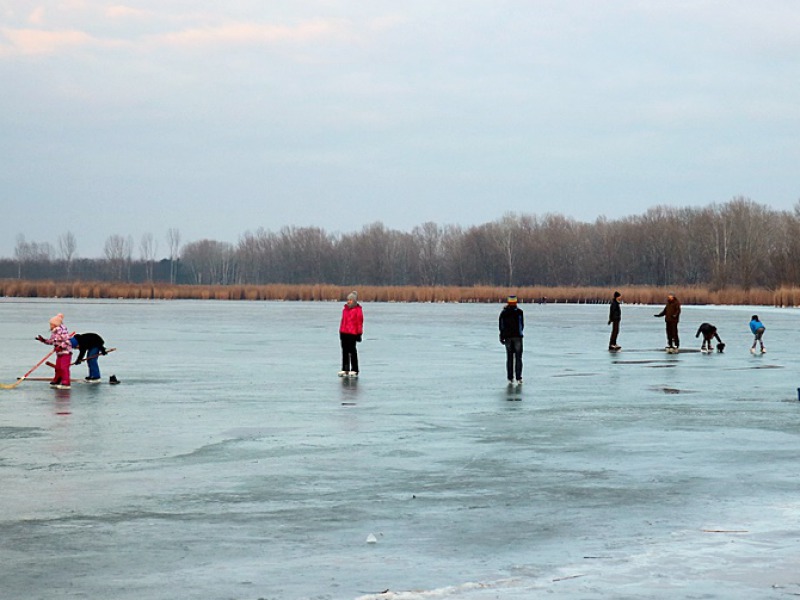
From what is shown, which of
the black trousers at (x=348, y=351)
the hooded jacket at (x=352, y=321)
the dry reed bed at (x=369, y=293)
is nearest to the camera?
the hooded jacket at (x=352, y=321)

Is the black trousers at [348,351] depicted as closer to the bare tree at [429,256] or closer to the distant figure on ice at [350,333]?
the distant figure on ice at [350,333]

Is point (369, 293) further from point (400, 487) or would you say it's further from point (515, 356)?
point (400, 487)

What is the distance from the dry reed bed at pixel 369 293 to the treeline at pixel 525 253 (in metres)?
16.0

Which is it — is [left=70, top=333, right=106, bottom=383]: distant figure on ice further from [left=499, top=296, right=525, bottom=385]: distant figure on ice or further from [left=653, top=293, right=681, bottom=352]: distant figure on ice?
[left=653, top=293, right=681, bottom=352]: distant figure on ice

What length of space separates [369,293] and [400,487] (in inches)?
3007

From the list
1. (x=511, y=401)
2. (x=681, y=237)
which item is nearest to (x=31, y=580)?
(x=511, y=401)

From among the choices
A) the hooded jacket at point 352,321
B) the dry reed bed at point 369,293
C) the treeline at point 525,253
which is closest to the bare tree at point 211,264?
the treeline at point 525,253

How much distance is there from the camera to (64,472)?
31.9 feet

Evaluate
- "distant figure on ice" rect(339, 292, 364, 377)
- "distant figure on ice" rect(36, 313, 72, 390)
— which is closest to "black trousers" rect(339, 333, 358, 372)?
"distant figure on ice" rect(339, 292, 364, 377)

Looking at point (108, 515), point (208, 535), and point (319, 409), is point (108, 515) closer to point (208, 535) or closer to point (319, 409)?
point (208, 535)

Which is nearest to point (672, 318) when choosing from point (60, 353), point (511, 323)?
point (511, 323)

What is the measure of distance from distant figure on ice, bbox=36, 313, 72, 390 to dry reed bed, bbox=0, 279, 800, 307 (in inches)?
2463

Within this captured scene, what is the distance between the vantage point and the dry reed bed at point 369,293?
77812mm

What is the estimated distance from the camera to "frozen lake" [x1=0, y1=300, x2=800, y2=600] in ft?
20.4
